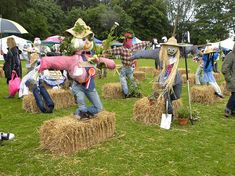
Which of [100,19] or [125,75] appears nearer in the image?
[125,75]

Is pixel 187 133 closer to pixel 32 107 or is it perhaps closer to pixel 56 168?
pixel 56 168

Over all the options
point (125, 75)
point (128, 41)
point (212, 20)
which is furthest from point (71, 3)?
point (128, 41)

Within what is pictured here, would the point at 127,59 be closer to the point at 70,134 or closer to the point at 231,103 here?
the point at 231,103

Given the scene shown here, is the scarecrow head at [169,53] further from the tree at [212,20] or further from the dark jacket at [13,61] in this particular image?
the tree at [212,20]

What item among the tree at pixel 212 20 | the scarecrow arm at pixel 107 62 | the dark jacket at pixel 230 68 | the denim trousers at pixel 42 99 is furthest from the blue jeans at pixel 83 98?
the tree at pixel 212 20

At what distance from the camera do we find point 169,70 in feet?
26.3

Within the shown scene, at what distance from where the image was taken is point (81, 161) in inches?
225

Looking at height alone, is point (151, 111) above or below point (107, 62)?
below

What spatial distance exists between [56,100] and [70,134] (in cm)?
394

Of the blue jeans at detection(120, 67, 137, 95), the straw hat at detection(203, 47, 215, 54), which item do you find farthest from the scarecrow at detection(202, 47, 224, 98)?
the blue jeans at detection(120, 67, 137, 95)

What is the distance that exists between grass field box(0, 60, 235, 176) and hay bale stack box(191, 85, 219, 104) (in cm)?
219

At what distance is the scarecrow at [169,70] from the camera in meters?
7.89

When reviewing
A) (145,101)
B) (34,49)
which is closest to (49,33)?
(34,49)

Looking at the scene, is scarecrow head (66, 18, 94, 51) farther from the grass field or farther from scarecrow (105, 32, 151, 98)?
scarecrow (105, 32, 151, 98)
